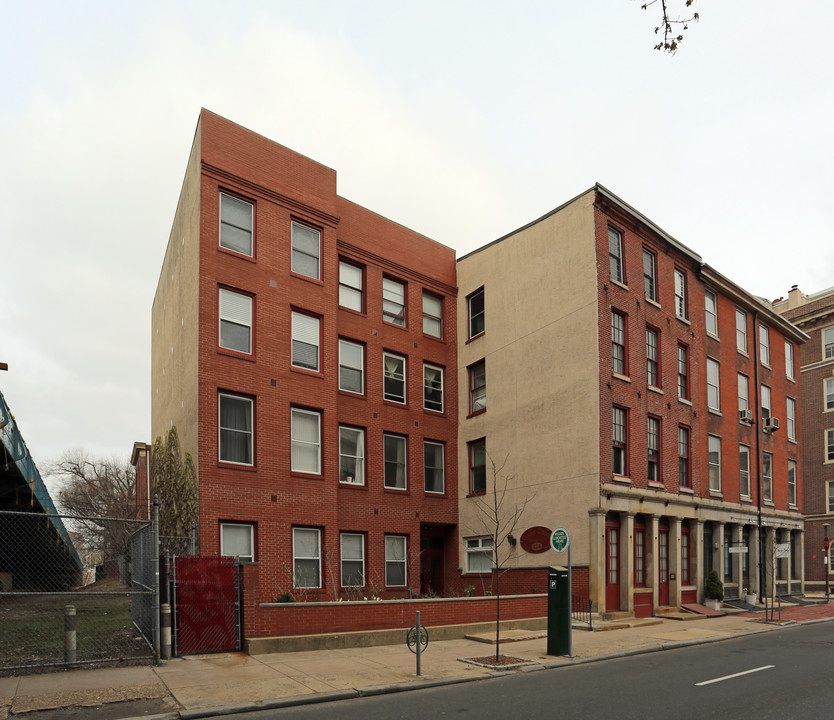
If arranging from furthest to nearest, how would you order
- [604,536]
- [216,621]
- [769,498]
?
[769,498]
[604,536]
[216,621]

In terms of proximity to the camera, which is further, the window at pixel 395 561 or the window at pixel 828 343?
the window at pixel 828 343

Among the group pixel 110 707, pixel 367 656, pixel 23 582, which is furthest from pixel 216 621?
pixel 23 582

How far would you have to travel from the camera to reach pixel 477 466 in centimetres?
2939

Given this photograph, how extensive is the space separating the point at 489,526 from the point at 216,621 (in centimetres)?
1345

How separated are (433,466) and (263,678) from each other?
645 inches

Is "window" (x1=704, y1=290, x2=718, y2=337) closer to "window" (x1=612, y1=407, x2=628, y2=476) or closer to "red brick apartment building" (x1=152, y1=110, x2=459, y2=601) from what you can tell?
"window" (x1=612, y1=407, x2=628, y2=476)

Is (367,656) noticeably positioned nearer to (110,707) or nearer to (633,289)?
(110,707)

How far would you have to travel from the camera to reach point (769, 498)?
1384 inches

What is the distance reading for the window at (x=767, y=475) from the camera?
35.1 meters

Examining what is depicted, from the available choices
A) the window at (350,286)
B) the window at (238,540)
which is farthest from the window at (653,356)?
the window at (238,540)

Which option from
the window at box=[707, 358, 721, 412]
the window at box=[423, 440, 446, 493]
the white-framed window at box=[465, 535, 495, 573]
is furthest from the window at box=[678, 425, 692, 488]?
the window at box=[423, 440, 446, 493]

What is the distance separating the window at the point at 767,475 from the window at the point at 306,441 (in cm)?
2196

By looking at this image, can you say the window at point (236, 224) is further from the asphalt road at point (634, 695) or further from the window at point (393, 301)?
the asphalt road at point (634, 695)

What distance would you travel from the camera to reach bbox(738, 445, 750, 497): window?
33.0 meters
